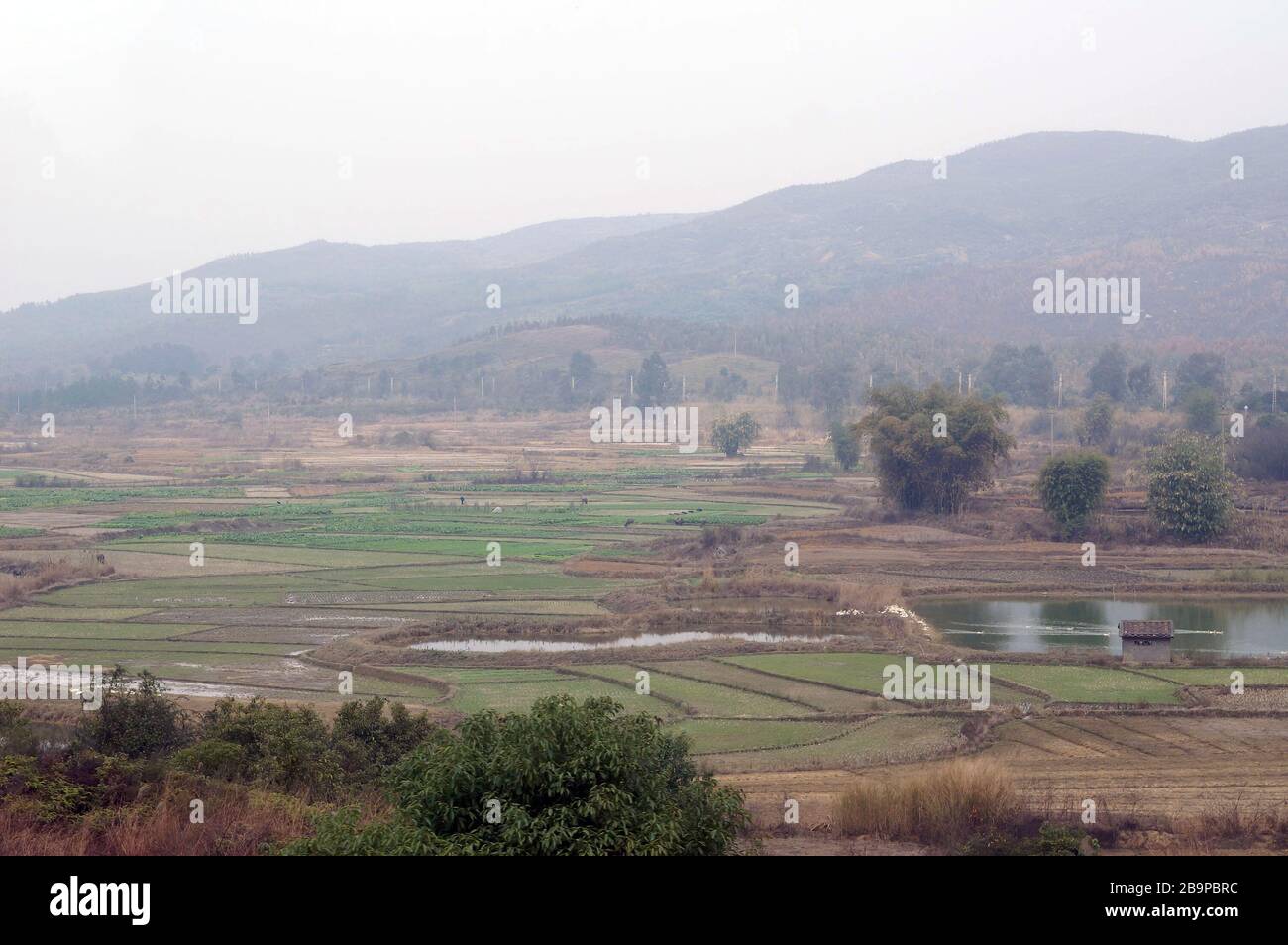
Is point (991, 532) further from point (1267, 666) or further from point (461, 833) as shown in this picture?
point (461, 833)

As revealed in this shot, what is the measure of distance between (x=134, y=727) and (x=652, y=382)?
90075 mm

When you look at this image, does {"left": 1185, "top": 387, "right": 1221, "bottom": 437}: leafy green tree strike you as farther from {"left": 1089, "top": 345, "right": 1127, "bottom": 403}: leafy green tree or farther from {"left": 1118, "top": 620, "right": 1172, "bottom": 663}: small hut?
{"left": 1118, "top": 620, "right": 1172, "bottom": 663}: small hut

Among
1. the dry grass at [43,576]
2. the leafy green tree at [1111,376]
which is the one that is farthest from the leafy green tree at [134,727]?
the leafy green tree at [1111,376]

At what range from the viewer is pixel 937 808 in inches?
510

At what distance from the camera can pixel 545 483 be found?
58.2 metres

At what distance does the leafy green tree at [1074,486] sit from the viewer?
38656 millimetres

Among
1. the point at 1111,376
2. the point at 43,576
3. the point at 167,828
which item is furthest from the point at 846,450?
the point at 167,828

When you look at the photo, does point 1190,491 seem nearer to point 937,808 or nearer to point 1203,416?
point 1203,416

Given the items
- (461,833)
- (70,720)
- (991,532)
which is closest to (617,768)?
(461,833)

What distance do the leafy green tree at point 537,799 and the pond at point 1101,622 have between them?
1699 cm

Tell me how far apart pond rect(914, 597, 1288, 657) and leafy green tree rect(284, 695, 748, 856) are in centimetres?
1699

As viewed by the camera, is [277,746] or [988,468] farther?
[988,468]
